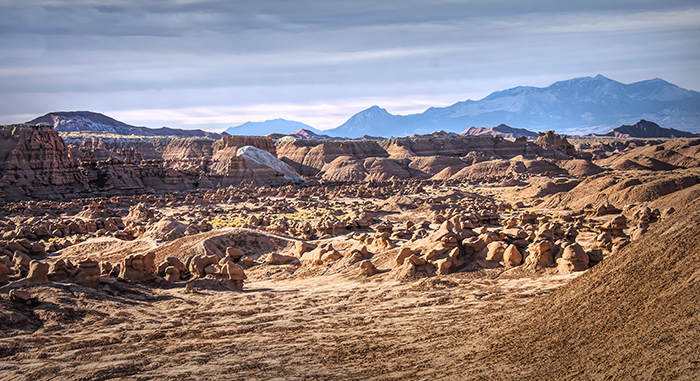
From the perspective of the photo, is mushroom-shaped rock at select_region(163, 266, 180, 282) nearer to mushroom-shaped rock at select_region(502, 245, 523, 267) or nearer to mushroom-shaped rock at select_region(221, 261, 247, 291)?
mushroom-shaped rock at select_region(221, 261, 247, 291)

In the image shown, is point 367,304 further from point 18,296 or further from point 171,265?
point 18,296

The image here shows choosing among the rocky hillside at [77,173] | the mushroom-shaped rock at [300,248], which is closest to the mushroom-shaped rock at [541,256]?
the mushroom-shaped rock at [300,248]

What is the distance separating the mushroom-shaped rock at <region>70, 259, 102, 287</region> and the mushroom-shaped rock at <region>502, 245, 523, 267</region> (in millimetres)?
11106

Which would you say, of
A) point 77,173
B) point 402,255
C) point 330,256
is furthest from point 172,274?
point 77,173

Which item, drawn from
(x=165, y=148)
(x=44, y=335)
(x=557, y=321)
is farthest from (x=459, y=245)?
(x=165, y=148)

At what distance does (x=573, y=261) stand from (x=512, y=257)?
1.86m

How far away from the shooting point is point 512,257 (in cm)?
1530

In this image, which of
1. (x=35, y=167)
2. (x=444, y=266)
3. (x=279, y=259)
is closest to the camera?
(x=444, y=266)

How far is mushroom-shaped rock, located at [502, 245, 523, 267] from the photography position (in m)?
15.2

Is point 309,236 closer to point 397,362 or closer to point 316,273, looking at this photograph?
point 316,273

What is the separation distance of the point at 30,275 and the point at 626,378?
13.4 metres

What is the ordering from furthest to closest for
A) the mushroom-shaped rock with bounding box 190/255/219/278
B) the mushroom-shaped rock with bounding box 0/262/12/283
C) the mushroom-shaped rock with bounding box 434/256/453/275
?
the mushroom-shaped rock with bounding box 190/255/219/278
the mushroom-shaped rock with bounding box 434/256/453/275
the mushroom-shaped rock with bounding box 0/262/12/283

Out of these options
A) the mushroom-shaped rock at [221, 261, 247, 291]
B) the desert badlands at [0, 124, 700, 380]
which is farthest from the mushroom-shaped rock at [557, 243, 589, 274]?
the mushroom-shaped rock at [221, 261, 247, 291]

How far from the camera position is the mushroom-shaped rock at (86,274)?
47.4 ft
